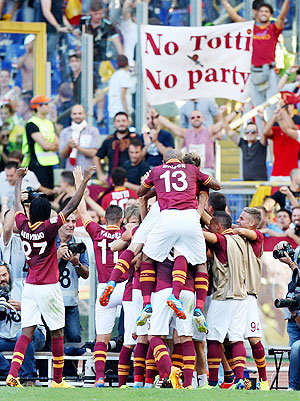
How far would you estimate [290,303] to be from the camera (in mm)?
12711

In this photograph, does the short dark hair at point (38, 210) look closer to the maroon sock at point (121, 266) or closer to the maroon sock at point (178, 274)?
the maroon sock at point (121, 266)

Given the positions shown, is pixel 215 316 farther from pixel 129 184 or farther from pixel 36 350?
pixel 129 184

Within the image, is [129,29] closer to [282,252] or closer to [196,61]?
[196,61]

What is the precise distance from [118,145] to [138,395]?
821 cm

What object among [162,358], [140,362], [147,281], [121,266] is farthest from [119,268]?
[162,358]

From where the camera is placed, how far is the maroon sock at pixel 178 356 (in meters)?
12.4

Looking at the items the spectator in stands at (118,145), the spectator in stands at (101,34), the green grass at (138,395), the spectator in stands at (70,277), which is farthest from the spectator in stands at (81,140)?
the green grass at (138,395)

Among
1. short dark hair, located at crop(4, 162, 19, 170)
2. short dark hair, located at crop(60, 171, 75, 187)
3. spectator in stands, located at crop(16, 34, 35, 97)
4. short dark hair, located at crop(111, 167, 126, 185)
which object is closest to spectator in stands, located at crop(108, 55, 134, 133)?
spectator in stands, located at crop(16, 34, 35, 97)

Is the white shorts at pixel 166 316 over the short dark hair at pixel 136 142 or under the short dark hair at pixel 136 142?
over

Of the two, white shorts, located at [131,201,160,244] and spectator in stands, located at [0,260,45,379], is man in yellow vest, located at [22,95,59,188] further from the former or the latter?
white shorts, located at [131,201,160,244]

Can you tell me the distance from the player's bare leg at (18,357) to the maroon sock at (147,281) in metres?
1.22

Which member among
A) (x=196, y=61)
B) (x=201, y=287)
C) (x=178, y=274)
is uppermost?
(x=196, y=61)

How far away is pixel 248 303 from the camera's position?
43.3ft

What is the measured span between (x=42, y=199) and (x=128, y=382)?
2.42 meters
